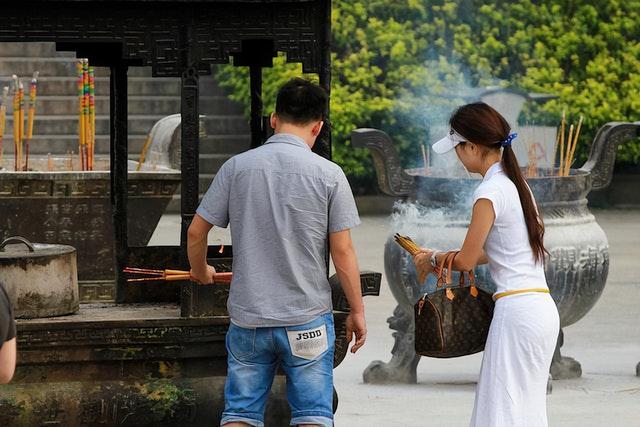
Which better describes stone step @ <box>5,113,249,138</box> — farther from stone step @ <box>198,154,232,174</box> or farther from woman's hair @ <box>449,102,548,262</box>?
woman's hair @ <box>449,102,548,262</box>

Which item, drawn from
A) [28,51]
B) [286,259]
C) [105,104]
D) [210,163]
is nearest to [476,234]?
[286,259]

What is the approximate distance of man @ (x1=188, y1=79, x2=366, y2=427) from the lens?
505cm

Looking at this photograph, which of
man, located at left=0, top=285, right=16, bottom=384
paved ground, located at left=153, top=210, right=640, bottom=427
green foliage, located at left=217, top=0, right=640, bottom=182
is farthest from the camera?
green foliage, located at left=217, top=0, right=640, bottom=182

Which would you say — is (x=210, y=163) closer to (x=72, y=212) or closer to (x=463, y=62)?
(x=463, y=62)

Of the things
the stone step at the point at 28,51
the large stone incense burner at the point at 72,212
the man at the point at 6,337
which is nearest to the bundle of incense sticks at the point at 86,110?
the large stone incense burner at the point at 72,212

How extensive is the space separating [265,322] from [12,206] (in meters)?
5.30

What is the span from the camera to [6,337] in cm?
376

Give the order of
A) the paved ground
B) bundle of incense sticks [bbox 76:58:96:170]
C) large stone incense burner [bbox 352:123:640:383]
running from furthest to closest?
bundle of incense sticks [bbox 76:58:96:170]
large stone incense burner [bbox 352:123:640:383]
the paved ground

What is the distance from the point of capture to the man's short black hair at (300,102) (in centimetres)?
514

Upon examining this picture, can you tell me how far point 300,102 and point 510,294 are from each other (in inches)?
38.4

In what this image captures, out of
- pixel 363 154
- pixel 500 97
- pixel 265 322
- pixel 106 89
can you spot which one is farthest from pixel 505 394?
pixel 106 89

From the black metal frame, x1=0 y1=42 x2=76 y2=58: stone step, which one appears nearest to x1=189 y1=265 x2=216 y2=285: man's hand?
the black metal frame

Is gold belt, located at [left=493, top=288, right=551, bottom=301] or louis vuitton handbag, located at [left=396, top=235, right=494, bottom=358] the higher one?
gold belt, located at [left=493, top=288, right=551, bottom=301]

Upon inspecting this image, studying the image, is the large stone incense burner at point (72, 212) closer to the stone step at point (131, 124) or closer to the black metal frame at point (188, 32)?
the black metal frame at point (188, 32)
